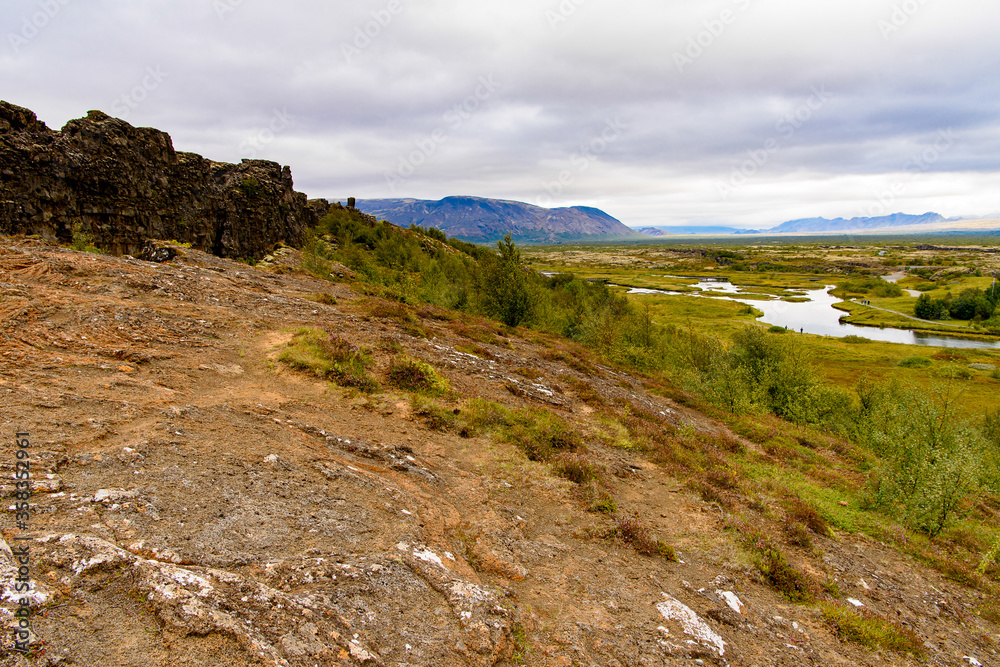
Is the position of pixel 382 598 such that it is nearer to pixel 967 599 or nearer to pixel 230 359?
pixel 230 359

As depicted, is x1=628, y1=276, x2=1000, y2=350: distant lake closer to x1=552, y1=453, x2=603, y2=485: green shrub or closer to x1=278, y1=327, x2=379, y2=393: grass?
x1=552, y1=453, x2=603, y2=485: green shrub

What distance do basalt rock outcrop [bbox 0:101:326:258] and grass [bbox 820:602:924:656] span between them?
3658cm

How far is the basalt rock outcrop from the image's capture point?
25.1 metres

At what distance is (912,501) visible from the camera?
12609 mm

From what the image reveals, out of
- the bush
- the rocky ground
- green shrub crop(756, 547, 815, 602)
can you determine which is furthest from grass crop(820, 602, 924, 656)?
the bush

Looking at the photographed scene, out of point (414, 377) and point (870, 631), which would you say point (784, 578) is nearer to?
point (870, 631)

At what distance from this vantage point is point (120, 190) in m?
30.9

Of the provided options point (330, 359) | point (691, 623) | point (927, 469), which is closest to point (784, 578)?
point (691, 623)

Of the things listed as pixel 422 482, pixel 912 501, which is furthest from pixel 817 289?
pixel 422 482

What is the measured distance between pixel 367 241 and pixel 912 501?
65.3m

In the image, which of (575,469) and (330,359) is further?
(330,359)

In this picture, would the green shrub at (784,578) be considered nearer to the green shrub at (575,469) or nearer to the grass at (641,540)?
the grass at (641,540)

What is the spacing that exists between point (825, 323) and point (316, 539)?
4436 inches

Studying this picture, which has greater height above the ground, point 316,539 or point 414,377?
point 414,377
